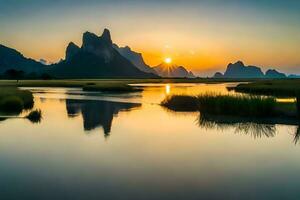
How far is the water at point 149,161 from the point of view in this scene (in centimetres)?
1164

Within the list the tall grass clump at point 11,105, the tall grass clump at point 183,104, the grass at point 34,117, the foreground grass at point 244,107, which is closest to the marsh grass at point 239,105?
the foreground grass at point 244,107

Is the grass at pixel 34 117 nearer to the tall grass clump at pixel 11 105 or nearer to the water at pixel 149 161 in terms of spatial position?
the water at pixel 149 161

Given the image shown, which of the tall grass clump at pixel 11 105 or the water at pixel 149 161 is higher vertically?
the tall grass clump at pixel 11 105

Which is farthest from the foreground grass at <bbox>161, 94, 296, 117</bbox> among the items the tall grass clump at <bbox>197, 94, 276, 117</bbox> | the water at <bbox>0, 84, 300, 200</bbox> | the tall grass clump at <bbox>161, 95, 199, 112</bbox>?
the water at <bbox>0, 84, 300, 200</bbox>

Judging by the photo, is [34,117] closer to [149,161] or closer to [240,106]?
[240,106]

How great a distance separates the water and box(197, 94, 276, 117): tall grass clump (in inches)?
169

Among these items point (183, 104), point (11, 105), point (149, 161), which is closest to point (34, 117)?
point (11, 105)

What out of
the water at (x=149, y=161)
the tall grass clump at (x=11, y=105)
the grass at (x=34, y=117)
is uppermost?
the tall grass clump at (x=11, y=105)

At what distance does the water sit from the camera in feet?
38.2

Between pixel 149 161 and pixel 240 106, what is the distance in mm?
17921

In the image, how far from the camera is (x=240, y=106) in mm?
31953

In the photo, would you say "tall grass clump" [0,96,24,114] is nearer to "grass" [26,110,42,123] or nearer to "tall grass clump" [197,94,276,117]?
"grass" [26,110,42,123]

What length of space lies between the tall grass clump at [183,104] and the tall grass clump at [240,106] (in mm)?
4114

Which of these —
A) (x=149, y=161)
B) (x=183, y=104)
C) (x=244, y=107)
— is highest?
(x=244, y=107)
